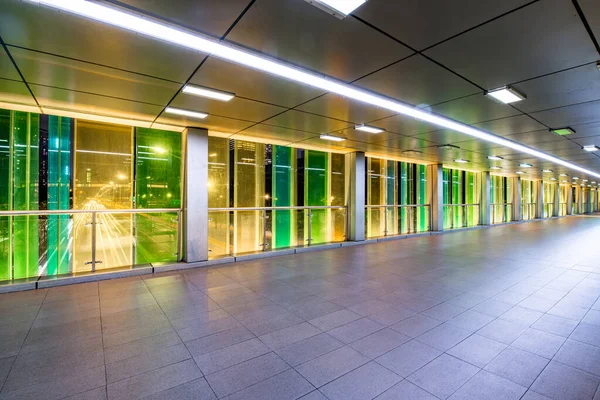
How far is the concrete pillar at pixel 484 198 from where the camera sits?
13.3m

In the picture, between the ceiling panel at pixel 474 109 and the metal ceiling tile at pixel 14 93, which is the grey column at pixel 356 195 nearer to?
the ceiling panel at pixel 474 109

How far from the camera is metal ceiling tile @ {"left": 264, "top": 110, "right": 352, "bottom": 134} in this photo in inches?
182

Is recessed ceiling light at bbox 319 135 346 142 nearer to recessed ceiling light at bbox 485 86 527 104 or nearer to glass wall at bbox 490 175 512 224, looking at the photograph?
recessed ceiling light at bbox 485 86 527 104

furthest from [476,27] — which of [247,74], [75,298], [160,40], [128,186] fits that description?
[128,186]

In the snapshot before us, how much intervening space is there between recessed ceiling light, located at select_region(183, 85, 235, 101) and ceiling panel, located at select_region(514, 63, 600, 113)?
3.59 metres

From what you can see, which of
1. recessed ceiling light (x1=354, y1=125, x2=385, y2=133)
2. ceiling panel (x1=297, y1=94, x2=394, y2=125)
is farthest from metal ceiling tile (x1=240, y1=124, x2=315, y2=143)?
ceiling panel (x1=297, y1=94, x2=394, y2=125)

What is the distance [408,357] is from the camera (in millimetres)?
2322

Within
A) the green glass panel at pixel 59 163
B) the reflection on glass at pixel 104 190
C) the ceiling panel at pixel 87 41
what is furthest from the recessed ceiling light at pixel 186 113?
the green glass panel at pixel 59 163

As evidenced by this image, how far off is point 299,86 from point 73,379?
3.44 m

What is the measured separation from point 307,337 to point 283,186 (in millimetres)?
7144

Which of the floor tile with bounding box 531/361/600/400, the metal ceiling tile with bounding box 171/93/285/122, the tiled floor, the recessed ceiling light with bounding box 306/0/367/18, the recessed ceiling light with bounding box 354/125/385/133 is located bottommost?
the floor tile with bounding box 531/361/600/400

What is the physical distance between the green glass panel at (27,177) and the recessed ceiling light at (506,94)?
24.0 ft

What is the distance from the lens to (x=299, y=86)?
330cm

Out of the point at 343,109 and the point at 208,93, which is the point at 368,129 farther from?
the point at 208,93
